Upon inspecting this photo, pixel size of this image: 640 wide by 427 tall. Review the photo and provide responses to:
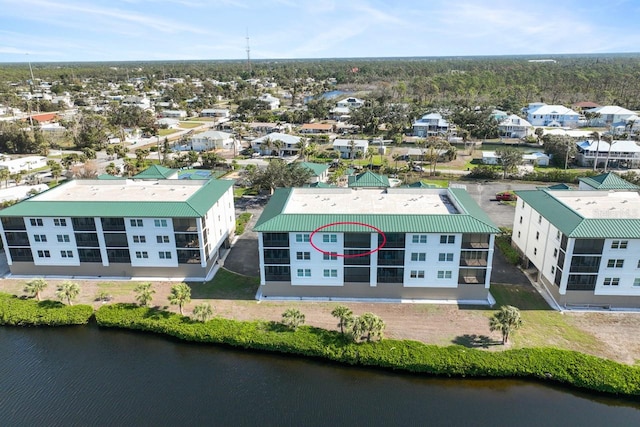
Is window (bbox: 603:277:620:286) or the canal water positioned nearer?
the canal water

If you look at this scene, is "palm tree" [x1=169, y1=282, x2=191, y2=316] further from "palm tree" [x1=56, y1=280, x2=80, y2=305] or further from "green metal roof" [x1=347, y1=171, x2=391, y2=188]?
"green metal roof" [x1=347, y1=171, x2=391, y2=188]

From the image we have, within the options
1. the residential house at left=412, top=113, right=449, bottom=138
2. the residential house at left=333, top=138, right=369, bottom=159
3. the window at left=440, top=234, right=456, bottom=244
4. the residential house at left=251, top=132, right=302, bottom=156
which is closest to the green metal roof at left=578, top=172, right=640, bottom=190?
the window at left=440, top=234, right=456, bottom=244

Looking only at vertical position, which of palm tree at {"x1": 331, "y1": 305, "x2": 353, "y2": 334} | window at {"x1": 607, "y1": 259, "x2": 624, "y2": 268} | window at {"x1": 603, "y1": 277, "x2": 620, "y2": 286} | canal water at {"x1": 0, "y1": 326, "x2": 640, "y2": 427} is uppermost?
window at {"x1": 607, "y1": 259, "x2": 624, "y2": 268}

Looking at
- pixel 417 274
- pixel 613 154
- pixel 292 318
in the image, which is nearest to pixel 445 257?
pixel 417 274

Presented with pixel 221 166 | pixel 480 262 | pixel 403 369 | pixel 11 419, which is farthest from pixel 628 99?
pixel 11 419

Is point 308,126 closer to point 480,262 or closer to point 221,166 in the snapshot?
point 221,166

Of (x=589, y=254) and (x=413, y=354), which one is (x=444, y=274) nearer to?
(x=413, y=354)
